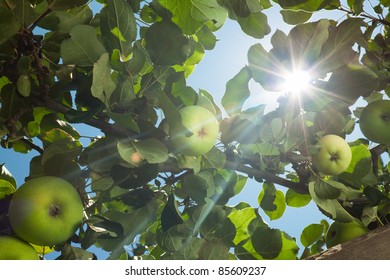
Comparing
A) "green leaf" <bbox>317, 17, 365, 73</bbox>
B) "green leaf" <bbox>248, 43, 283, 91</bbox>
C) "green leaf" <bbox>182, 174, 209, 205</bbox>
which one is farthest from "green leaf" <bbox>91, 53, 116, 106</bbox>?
"green leaf" <bbox>317, 17, 365, 73</bbox>

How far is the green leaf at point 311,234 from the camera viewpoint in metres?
2.09

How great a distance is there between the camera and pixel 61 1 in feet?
5.52

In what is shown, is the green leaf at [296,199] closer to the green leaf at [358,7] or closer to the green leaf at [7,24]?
the green leaf at [358,7]

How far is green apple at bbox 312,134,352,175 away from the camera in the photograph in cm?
180

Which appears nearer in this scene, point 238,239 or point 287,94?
point 287,94

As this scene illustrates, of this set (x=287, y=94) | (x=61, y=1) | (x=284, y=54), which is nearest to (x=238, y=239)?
(x=287, y=94)

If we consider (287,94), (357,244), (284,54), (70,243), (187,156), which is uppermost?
(284,54)

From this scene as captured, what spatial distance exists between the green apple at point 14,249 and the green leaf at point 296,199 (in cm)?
140

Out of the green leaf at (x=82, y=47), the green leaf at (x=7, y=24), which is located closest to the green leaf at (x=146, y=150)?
the green leaf at (x=82, y=47)

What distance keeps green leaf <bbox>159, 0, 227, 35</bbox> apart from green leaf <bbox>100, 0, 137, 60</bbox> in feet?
0.47

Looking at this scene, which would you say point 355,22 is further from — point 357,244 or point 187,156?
point 357,244

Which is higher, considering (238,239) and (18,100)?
(18,100)

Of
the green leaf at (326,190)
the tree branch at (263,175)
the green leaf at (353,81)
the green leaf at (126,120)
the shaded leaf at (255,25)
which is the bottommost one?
the green leaf at (326,190)
